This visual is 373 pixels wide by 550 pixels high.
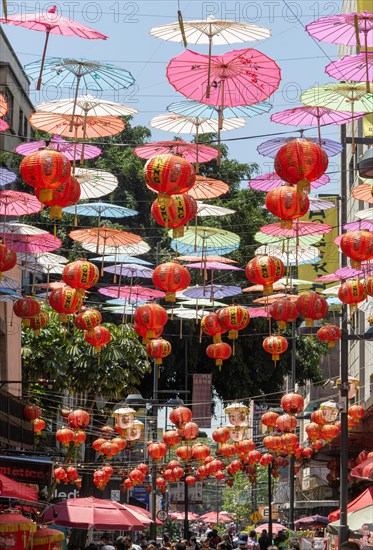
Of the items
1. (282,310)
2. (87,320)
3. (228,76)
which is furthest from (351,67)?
(87,320)

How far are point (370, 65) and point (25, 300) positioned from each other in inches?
341

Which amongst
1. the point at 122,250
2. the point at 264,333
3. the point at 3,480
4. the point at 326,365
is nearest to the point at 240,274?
the point at 264,333

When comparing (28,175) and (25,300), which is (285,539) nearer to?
(25,300)

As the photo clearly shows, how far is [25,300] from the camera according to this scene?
62.1 feet

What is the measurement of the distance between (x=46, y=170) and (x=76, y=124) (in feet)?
9.33

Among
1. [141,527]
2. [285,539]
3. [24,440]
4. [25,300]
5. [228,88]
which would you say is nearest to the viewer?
[228,88]

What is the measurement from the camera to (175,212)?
13.1m

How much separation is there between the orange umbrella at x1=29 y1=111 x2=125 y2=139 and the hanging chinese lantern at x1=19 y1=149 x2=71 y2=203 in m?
2.17

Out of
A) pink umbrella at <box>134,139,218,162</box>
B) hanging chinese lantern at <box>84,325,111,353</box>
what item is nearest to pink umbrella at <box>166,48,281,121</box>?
pink umbrella at <box>134,139,218,162</box>

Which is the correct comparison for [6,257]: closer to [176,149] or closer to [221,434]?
[176,149]

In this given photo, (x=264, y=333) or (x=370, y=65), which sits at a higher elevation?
(x=370, y=65)

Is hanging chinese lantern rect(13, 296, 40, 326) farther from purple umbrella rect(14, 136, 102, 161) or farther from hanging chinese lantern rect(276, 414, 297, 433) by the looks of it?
hanging chinese lantern rect(276, 414, 297, 433)

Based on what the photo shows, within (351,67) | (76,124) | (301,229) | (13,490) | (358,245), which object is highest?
(351,67)

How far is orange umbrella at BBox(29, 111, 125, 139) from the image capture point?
572 inches
